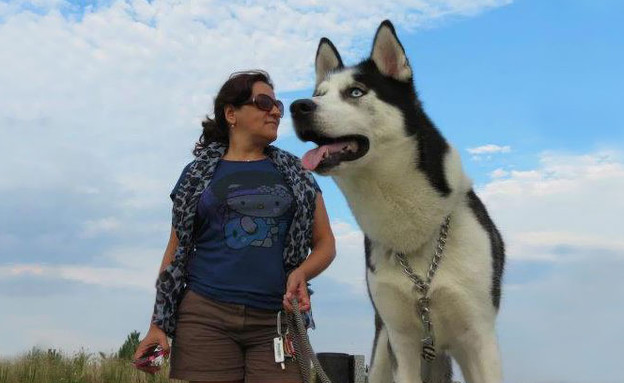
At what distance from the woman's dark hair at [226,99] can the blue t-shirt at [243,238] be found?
377 mm

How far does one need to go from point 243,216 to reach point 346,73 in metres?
1.00

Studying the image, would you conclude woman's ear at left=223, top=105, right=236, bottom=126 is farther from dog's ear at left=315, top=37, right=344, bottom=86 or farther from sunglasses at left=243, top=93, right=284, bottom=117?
dog's ear at left=315, top=37, right=344, bottom=86

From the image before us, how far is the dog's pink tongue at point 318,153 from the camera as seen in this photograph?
3562 mm

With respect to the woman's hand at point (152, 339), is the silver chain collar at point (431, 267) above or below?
above

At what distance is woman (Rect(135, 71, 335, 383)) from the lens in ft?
12.0

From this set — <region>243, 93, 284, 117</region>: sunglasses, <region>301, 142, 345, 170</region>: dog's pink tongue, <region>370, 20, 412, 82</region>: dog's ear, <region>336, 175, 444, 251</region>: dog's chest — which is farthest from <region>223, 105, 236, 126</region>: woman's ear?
<region>370, 20, 412, 82</region>: dog's ear

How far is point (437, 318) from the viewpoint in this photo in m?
3.83

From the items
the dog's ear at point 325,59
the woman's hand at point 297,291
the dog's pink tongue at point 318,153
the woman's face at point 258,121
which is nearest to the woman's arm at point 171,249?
the woman's face at point 258,121

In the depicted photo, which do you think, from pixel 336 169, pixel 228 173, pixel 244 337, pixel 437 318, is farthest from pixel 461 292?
pixel 228 173

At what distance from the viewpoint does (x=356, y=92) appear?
375cm

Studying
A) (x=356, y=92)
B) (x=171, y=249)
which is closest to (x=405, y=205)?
(x=356, y=92)

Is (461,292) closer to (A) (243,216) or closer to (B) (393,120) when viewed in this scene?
(B) (393,120)

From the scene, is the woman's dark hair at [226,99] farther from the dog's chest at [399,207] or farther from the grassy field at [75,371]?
the grassy field at [75,371]

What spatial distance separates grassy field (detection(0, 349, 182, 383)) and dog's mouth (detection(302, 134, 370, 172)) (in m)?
4.26
